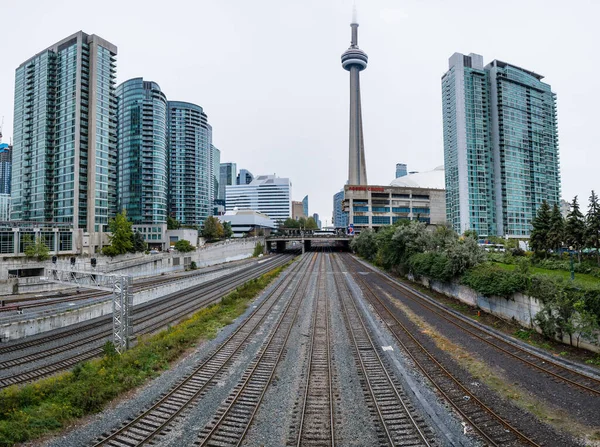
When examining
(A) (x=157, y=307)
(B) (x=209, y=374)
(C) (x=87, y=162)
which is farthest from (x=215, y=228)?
(B) (x=209, y=374)

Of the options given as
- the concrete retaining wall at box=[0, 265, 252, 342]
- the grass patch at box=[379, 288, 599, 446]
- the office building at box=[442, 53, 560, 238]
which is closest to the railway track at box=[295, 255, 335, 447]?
the grass patch at box=[379, 288, 599, 446]

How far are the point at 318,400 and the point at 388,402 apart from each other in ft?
9.15

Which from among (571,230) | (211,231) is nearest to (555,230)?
(571,230)

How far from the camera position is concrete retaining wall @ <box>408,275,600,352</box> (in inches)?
773

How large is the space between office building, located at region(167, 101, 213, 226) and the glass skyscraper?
41993 mm

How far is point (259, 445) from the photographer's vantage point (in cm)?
1090

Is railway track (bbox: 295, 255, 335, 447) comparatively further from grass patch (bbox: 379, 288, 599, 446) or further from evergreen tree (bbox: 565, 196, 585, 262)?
evergreen tree (bbox: 565, 196, 585, 262)

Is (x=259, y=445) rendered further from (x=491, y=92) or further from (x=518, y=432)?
(x=491, y=92)

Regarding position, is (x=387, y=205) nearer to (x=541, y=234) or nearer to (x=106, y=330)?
(x=541, y=234)

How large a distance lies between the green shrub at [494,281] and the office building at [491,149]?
98673mm

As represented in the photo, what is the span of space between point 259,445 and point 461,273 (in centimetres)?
2786

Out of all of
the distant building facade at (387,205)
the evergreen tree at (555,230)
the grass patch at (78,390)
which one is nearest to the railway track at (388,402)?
the grass patch at (78,390)

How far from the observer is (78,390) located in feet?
45.4

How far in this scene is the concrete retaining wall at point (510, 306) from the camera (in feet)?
64.4
